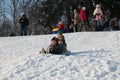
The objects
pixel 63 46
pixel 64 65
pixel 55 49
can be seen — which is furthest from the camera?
pixel 63 46

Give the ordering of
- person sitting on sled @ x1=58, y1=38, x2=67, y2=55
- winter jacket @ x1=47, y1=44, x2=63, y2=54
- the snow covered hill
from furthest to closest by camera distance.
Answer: winter jacket @ x1=47, y1=44, x2=63, y2=54, person sitting on sled @ x1=58, y1=38, x2=67, y2=55, the snow covered hill

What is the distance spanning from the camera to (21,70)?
44.5 feet

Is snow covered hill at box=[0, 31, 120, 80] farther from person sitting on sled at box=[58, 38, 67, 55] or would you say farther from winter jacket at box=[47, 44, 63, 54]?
winter jacket at box=[47, 44, 63, 54]

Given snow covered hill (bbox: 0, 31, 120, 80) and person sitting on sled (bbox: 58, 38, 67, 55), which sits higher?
person sitting on sled (bbox: 58, 38, 67, 55)

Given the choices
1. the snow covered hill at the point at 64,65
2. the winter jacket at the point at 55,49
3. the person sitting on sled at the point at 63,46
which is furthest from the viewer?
the winter jacket at the point at 55,49

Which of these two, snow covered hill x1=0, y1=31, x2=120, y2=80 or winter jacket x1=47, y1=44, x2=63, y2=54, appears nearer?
snow covered hill x1=0, y1=31, x2=120, y2=80

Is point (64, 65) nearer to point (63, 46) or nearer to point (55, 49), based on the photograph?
point (55, 49)

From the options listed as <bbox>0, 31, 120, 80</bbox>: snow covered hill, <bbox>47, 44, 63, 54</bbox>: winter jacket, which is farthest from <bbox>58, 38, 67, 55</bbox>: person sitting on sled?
<bbox>0, 31, 120, 80</bbox>: snow covered hill

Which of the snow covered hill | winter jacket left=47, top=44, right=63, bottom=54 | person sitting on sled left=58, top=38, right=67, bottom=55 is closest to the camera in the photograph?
the snow covered hill

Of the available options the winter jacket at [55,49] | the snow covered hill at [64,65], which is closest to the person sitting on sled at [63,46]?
the winter jacket at [55,49]

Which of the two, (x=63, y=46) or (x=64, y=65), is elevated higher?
(x=63, y=46)

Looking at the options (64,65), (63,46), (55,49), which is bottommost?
(64,65)

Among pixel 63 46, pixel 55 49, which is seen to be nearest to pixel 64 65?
pixel 55 49

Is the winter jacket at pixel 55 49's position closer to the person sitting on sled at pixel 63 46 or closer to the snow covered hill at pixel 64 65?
the person sitting on sled at pixel 63 46
